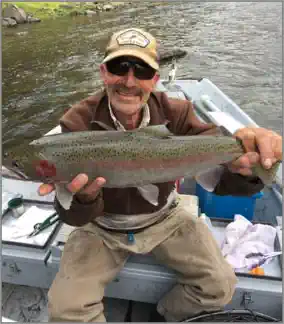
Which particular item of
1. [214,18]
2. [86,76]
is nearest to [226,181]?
[86,76]

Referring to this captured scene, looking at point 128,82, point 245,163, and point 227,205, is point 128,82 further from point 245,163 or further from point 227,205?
point 227,205

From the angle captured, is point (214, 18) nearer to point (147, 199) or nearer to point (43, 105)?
point (43, 105)

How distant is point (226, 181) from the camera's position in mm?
2805

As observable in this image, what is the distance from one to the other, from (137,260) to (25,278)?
3.60ft

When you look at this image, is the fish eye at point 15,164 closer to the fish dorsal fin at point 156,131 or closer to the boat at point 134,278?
the boat at point 134,278

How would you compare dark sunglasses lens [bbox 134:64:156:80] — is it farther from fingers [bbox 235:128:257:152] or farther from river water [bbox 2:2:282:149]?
river water [bbox 2:2:282:149]

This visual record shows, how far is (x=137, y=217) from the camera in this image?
2.88m

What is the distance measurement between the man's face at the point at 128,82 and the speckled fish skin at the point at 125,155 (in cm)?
30

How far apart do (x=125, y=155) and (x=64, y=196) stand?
50cm

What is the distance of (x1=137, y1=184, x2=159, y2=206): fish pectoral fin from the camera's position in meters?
2.64

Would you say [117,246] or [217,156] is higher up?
[217,156]

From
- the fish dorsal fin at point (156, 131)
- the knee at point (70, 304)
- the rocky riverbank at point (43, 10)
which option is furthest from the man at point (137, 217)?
the rocky riverbank at point (43, 10)

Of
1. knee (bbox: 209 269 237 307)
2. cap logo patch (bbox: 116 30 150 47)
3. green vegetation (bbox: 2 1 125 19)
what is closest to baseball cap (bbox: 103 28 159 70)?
cap logo patch (bbox: 116 30 150 47)

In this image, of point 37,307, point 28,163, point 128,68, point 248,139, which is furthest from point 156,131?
point 37,307
